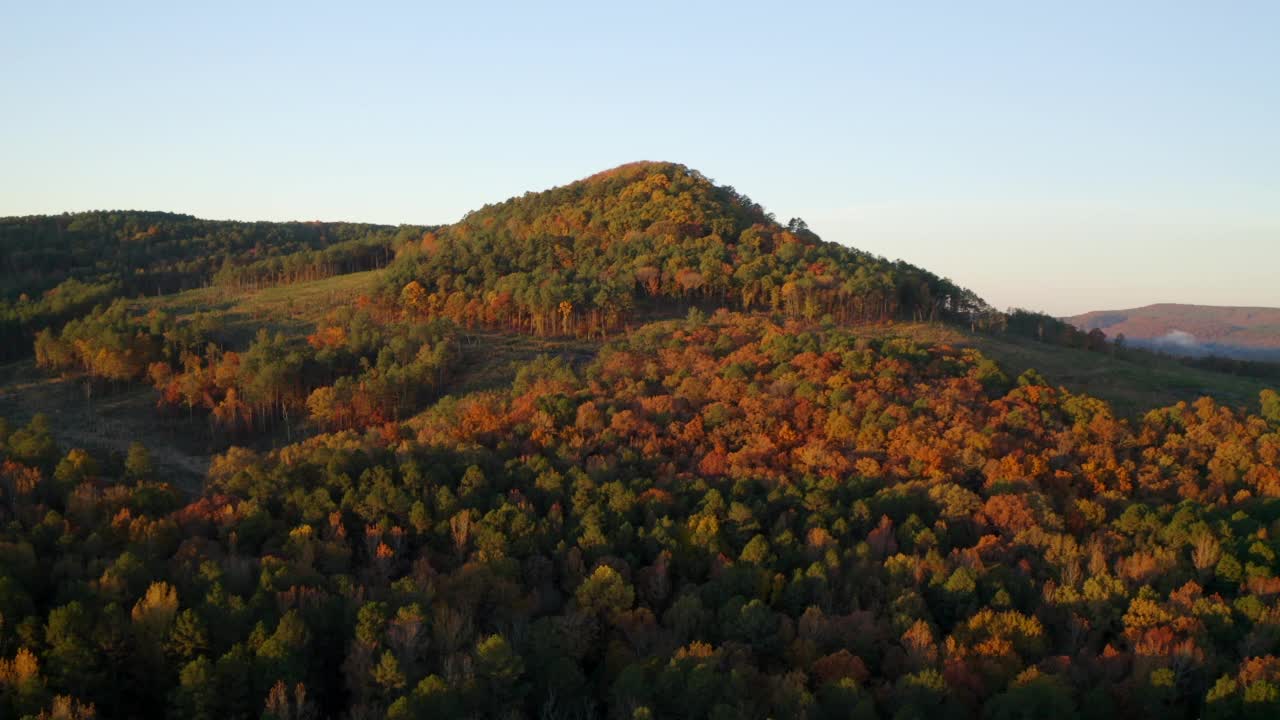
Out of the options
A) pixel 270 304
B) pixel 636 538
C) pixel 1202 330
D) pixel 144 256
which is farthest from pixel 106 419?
pixel 1202 330

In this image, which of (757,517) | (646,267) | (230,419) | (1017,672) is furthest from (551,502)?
(646,267)

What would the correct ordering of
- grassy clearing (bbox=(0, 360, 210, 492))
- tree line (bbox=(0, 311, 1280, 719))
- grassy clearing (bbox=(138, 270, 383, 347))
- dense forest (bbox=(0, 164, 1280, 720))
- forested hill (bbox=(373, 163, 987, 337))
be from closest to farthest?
tree line (bbox=(0, 311, 1280, 719)) < dense forest (bbox=(0, 164, 1280, 720)) < grassy clearing (bbox=(0, 360, 210, 492)) < forested hill (bbox=(373, 163, 987, 337)) < grassy clearing (bbox=(138, 270, 383, 347))

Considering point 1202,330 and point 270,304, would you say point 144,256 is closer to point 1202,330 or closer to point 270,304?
point 270,304

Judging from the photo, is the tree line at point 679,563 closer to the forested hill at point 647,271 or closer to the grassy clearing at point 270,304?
the forested hill at point 647,271

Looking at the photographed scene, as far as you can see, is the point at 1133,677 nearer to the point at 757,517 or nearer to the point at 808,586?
Answer: the point at 808,586

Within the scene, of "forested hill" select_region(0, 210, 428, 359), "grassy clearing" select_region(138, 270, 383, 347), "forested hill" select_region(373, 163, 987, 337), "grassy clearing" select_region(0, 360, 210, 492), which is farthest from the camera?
"forested hill" select_region(0, 210, 428, 359)

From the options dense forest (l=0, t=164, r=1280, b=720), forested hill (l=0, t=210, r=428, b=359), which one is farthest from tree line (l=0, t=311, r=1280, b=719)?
forested hill (l=0, t=210, r=428, b=359)

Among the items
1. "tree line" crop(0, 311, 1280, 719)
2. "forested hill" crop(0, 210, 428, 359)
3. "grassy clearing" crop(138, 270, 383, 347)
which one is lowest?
"tree line" crop(0, 311, 1280, 719)

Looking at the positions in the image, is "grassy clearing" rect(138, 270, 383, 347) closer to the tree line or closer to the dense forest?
the dense forest

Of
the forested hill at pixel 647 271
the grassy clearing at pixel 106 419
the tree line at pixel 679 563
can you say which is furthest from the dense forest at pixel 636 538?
the forested hill at pixel 647 271
